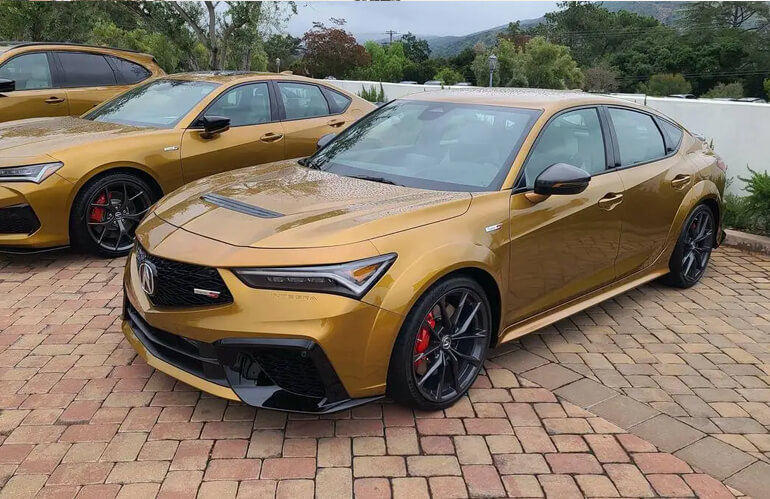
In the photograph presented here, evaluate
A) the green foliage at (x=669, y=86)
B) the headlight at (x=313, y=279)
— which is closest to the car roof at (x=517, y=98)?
the headlight at (x=313, y=279)

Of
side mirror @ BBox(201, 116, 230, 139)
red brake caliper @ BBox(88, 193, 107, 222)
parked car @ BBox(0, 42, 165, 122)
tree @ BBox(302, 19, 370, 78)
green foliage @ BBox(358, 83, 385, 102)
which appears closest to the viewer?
red brake caliper @ BBox(88, 193, 107, 222)

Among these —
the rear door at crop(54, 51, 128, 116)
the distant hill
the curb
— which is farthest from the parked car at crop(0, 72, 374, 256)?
the distant hill

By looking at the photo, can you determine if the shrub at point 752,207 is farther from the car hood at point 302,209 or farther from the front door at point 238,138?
the front door at point 238,138

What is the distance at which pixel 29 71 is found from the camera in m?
7.70

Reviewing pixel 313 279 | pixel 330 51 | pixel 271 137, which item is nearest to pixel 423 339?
pixel 313 279

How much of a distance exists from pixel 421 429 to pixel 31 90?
6.80 metres

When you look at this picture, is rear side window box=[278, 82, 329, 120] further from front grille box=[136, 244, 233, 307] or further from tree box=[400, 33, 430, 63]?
tree box=[400, 33, 430, 63]

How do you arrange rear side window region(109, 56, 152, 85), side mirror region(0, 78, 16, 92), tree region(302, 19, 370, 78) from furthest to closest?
tree region(302, 19, 370, 78) → rear side window region(109, 56, 152, 85) → side mirror region(0, 78, 16, 92)

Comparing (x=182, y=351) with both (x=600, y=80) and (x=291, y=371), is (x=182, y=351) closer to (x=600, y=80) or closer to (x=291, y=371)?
(x=291, y=371)

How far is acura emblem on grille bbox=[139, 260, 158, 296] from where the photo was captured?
314cm

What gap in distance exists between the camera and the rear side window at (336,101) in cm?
719

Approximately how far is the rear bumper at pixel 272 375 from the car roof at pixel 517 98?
2127mm

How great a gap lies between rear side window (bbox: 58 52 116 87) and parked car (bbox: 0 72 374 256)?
1.72 m

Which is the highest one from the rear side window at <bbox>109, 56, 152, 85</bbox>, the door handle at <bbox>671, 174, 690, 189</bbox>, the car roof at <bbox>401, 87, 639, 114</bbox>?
the rear side window at <bbox>109, 56, 152, 85</bbox>
